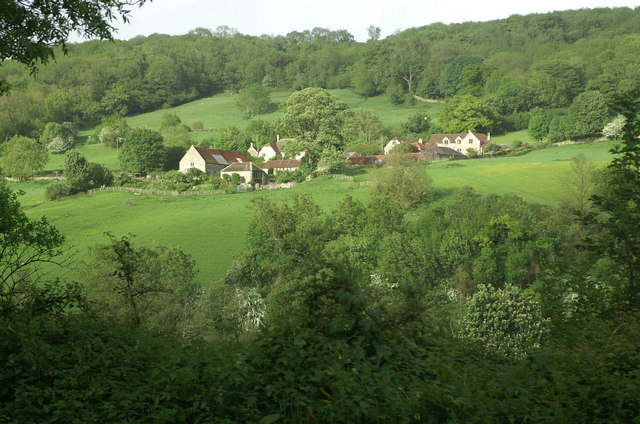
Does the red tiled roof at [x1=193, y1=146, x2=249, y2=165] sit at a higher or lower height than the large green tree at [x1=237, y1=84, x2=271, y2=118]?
lower

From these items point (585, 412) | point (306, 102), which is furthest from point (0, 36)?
point (306, 102)

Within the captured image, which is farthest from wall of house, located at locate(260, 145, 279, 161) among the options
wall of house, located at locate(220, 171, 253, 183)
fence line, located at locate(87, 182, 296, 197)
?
fence line, located at locate(87, 182, 296, 197)

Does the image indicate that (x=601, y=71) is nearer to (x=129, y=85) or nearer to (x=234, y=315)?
(x=129, y=85)

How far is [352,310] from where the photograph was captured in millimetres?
6023

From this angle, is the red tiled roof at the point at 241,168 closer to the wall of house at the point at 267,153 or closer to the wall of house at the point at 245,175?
the wall of house at the point at 245,175

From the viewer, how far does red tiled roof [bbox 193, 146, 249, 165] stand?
86.4m

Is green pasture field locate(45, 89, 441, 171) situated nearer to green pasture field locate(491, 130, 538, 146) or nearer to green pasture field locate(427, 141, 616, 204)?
green pasture field locate(491, 130, 538, 146)

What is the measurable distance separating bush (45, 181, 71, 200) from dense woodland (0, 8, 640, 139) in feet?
161

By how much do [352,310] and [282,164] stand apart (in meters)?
77.3

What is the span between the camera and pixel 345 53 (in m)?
175

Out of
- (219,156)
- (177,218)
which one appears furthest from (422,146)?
(177,218)

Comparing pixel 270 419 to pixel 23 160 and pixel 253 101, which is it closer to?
pixel 23 160

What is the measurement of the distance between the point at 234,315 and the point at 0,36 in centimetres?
2135

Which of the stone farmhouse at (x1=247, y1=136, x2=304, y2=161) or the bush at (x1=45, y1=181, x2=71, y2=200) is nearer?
the bush at (x1=45, y1=181, x2=71, y2=200)
